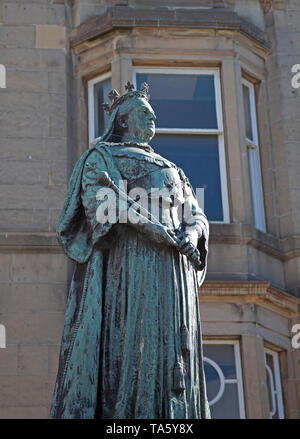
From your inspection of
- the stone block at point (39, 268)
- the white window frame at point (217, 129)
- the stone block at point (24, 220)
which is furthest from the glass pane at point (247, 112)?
the stone block at point (39, 268)

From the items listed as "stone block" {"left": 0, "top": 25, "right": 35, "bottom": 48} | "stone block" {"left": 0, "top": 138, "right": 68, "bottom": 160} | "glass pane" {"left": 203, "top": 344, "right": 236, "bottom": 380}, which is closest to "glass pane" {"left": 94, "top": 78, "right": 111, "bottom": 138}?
"stone block" {"left": 0, "top": 138, "right": 68, "bottom": 160}

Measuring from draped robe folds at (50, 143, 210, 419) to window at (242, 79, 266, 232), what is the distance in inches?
277

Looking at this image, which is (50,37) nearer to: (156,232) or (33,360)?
(33,360)

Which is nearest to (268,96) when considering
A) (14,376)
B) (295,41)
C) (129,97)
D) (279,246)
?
(295,41)

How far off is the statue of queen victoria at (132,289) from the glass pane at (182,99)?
21.9ft

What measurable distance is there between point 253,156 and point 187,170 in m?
1.10

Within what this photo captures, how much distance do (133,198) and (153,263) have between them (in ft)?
1.80

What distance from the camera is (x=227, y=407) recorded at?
1405 cm

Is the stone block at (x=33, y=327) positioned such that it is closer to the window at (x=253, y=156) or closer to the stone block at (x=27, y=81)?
the window at (x=253, y=156)

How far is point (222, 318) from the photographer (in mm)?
14477

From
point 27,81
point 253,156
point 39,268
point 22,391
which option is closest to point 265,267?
point 253,156

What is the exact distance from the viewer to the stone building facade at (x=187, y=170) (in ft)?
47.0

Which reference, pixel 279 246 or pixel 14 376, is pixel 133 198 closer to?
pixel 14 376

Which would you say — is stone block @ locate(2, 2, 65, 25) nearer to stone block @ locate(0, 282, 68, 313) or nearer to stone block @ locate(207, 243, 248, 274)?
stone block @ locate(0, 282, 68, 313)
